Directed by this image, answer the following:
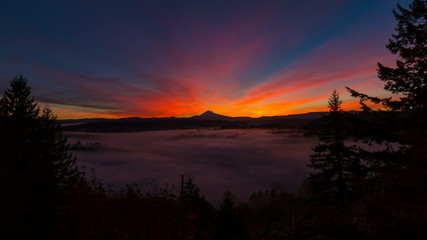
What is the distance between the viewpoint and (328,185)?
69.4 ft

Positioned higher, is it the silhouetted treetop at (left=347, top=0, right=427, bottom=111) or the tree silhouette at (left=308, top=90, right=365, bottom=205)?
the silhouetted treetop at (left=347, top=0, right=427, bottom=111)

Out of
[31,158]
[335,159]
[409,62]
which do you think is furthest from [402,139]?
[31,158]

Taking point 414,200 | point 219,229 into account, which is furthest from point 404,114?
point 219,229

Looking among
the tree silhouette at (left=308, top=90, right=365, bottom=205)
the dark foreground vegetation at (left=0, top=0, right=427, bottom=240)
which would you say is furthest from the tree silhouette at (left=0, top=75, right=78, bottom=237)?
the tree silhouette at (left=308, top=90, right=365, bottom=205)

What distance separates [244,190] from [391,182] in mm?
169346

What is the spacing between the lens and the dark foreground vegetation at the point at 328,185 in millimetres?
8680

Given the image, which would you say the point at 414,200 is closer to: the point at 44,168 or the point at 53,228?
the point at 53,228

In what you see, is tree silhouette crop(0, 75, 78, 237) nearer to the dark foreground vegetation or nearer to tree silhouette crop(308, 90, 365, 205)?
the dark foreground vegetation

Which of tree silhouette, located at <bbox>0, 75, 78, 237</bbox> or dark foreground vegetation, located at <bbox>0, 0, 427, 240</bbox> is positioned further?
tree silhouette, located at <bbox>0, 75, 78, 237</bbox>

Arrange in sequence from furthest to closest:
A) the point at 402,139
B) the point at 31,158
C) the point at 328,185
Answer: the point at 328,185
the point at 31,158
the point at 402,139

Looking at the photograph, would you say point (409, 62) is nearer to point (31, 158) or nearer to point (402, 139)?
point (402, 139)

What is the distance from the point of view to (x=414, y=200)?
27.3 ft

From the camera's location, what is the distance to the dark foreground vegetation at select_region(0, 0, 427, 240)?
868 centimetres

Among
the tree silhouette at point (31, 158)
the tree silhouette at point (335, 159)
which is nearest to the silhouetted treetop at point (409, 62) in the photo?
the tree silhouette at point (335, 159)
